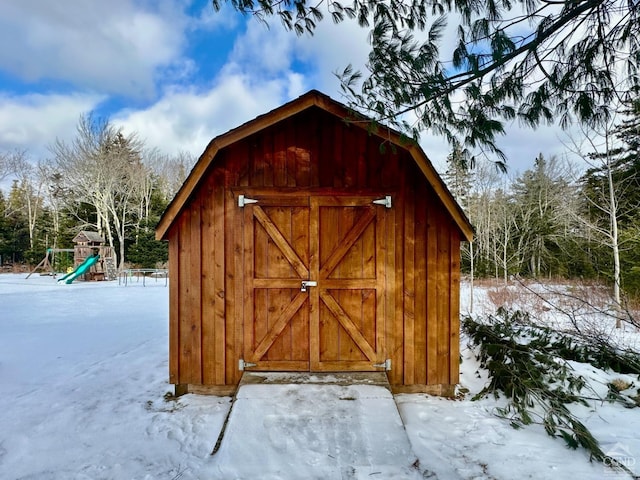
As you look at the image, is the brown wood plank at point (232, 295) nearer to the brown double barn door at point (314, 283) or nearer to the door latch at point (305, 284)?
the brown double barn door at point (314, 283)

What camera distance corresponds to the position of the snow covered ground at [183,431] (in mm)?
Result: 2412

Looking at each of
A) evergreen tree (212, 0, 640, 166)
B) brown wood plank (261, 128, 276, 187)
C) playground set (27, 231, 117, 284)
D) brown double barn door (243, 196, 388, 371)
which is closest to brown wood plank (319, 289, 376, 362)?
brown double barn door (243, 196, 388, 371)

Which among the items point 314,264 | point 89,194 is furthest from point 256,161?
point 89,194

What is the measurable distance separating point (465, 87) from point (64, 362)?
605cm

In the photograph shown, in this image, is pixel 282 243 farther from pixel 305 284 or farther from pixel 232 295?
pixel 232 295

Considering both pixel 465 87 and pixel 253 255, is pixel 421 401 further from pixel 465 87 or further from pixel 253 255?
pixel 465 87

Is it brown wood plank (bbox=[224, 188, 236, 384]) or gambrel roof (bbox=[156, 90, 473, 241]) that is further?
brown wood plank (bbox=[224, 188, 236, 384])

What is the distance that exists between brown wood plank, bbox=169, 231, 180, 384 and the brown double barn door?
77 cm

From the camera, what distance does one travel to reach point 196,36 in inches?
200

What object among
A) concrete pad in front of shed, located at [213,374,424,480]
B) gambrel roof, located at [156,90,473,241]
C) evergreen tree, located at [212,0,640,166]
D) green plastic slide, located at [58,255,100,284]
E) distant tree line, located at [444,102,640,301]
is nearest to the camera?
evergreen tree, located at [212,0,640,166]

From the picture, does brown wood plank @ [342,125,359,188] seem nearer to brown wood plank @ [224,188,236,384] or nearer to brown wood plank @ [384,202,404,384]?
brown wood plank @ [384,202,404,384]

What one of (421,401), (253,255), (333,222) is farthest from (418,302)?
(253,255)

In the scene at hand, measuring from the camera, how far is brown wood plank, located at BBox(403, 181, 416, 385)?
148 inches

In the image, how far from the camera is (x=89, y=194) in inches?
768
